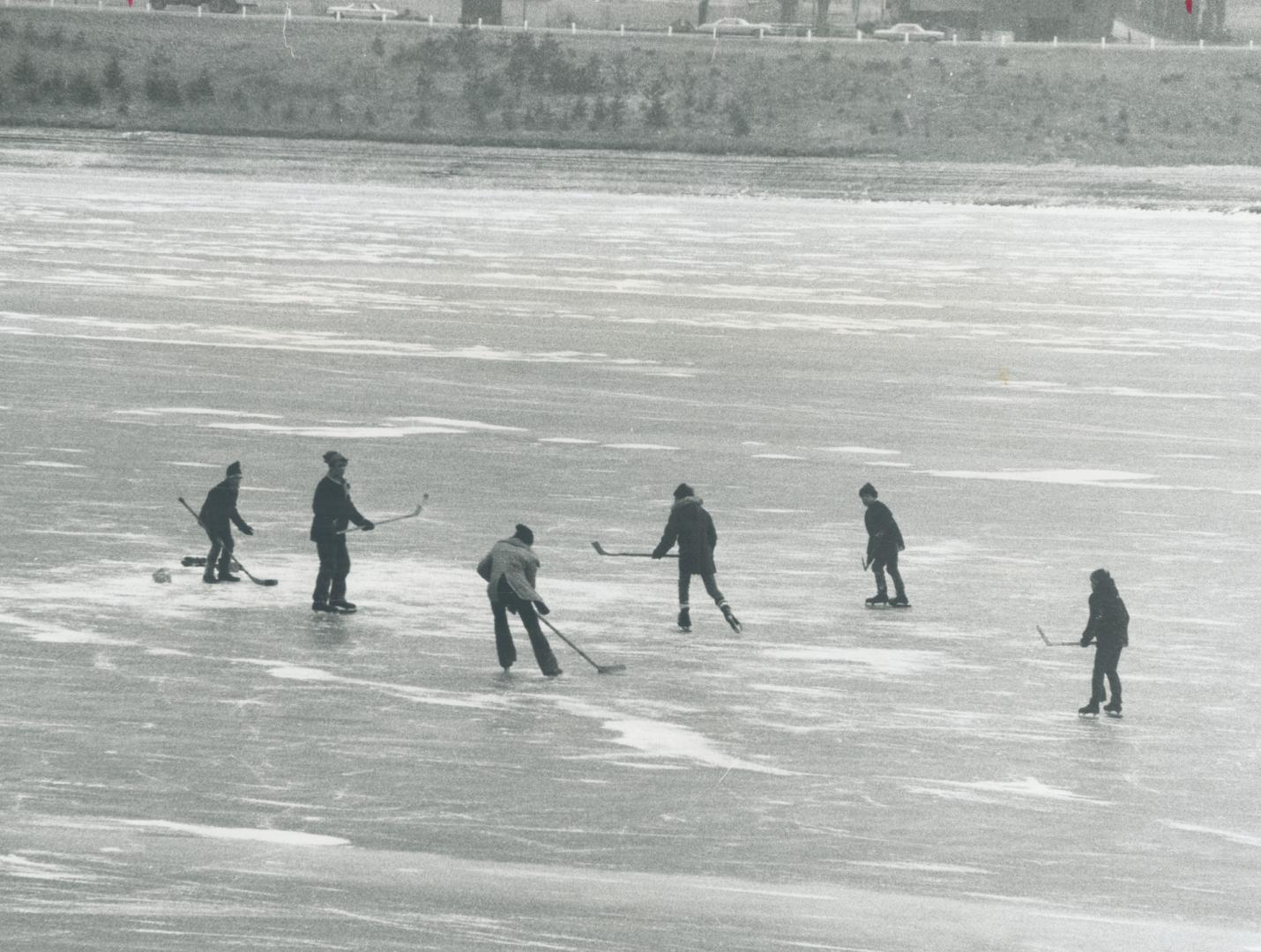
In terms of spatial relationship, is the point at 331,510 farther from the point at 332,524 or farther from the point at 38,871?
the point at 38,871

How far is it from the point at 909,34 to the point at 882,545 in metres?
66.5

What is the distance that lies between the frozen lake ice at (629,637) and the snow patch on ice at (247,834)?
0.09 feet

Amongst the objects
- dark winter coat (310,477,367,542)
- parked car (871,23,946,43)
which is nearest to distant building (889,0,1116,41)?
parked car (871,23,946,43)

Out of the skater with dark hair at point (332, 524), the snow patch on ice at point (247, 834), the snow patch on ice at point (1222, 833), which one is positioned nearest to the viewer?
the snow patch on ice at point (247, 834)

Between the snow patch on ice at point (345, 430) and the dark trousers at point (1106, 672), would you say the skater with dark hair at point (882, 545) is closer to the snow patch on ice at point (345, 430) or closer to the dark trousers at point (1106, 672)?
the dark trousers at point (1106, 672)

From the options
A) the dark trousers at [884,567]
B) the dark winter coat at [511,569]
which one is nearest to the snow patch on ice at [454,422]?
the dark trousers at [884,567]

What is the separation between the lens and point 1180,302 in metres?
40.2

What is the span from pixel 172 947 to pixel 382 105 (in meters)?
65.6

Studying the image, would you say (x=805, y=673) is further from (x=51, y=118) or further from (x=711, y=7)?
(x=711, y=7)

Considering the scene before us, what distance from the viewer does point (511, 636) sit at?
15.5 m

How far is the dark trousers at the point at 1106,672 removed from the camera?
14.3 meters

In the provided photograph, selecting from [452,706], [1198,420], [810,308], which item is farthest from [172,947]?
A: [810,308]

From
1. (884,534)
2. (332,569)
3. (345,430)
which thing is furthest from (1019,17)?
(332,569)

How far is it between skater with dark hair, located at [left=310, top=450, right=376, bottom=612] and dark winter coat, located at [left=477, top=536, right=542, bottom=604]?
1.84m
